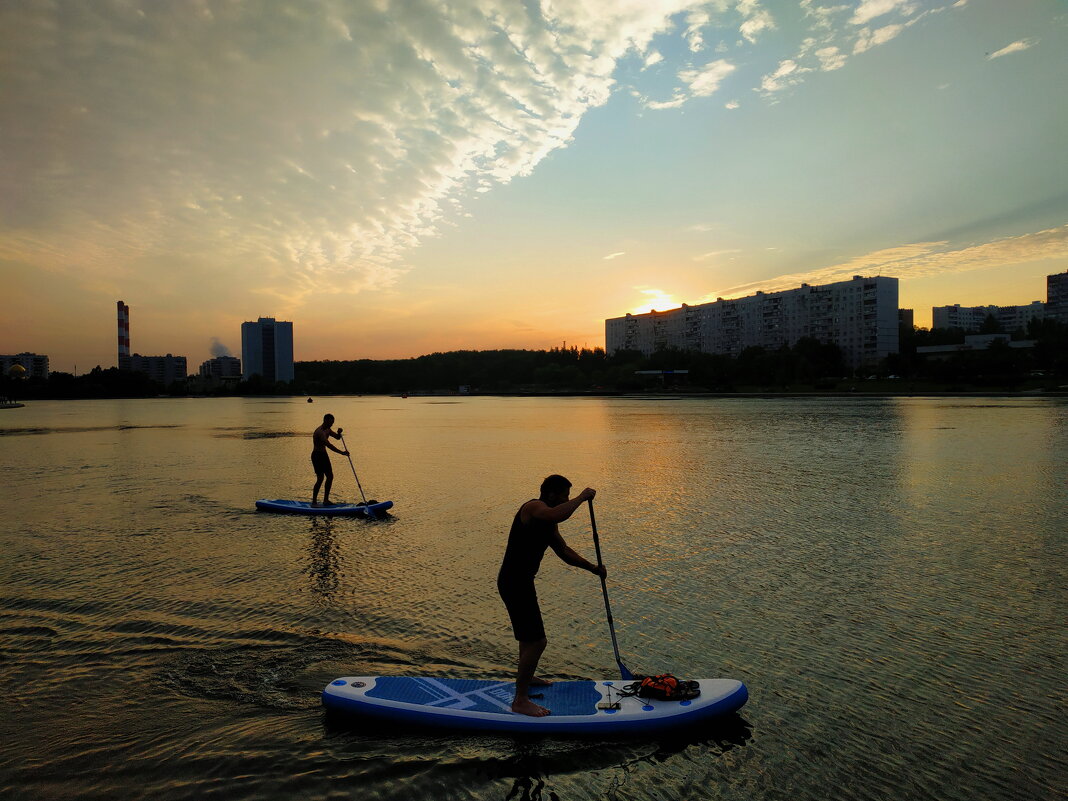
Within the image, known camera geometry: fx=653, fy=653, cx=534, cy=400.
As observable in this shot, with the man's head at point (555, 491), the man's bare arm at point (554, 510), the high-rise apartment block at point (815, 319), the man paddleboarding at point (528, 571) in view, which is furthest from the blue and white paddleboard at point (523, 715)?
the high-rise apartment block at point (815, 319)

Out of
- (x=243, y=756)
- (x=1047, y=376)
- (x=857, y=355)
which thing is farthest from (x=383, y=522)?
(x=857, y=355)

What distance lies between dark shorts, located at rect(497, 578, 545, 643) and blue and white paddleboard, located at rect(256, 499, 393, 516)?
978cm

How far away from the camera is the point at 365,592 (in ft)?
30.7

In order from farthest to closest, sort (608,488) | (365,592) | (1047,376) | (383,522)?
(1047,376) → (608,488) → (383,522) → (365,592)

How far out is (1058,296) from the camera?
17825 cm

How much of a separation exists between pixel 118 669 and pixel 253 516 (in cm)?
880

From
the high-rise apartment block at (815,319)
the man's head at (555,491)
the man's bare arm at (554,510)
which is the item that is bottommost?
the man's bare arm at (554,510)

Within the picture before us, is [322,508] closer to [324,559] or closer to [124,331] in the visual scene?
[324,559]

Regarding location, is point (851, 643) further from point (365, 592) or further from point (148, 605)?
point (148, 605)

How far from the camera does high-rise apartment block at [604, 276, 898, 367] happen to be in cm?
14900

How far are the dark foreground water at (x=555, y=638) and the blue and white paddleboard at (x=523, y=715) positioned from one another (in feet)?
0.59

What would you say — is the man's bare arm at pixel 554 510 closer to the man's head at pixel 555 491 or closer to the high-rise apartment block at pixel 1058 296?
the man's head at pixel 555 491

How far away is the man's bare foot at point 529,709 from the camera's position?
5.54 metres

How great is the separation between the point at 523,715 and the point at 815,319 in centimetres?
17369
